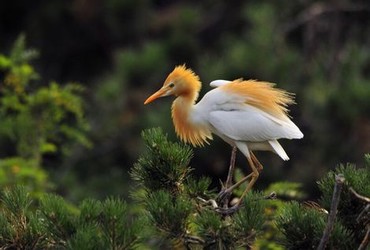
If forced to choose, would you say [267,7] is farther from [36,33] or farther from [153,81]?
[36,33]

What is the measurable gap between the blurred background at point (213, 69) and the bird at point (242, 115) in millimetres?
4690

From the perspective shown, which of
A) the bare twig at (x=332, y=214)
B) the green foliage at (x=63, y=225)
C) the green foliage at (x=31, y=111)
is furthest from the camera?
the green foliage at (x=31, y=111)

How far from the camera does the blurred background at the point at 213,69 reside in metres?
11.2

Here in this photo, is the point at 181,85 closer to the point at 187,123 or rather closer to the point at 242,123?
the point at 187,123

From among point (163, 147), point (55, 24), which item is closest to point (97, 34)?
point (55, 24)

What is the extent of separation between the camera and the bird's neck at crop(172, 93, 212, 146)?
212 inches

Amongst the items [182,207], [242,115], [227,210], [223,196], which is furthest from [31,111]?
[182,207]

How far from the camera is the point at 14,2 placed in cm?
1703

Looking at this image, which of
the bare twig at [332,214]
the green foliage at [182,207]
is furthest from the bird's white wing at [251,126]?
the bare twig at [332,214]

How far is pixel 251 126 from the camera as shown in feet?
17.0

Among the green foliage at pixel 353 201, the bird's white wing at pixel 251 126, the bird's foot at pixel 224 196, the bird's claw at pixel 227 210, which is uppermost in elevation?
the bird's white wing at pixel 251 126

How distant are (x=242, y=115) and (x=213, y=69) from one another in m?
6.23

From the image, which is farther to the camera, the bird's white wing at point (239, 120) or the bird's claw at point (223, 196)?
the bird's white wing at point (239, 120)

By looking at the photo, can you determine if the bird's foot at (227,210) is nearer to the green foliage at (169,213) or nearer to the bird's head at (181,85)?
the green foliage at (169,213)
